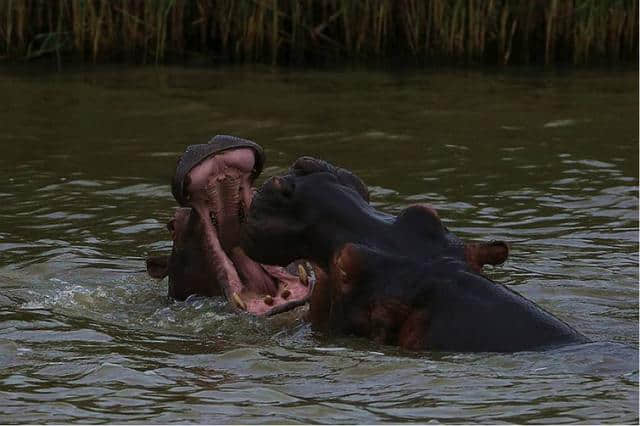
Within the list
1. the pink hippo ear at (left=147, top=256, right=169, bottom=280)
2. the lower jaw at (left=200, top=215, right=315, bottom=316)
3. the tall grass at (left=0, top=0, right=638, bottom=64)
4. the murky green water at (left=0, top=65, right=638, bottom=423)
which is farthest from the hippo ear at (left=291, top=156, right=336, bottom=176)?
the tall grass at (left=0, top=0, right=638, bottom=64)

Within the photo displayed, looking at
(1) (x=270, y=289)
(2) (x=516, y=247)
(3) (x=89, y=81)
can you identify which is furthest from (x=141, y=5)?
(1) (x=270, y=289)

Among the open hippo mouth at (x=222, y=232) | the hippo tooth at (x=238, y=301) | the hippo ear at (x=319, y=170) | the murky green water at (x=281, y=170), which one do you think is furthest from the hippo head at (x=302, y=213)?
the open hippo mouth at (x=222, y=232)

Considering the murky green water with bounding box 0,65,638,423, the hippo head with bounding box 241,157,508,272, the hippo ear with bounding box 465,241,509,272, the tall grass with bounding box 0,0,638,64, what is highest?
the tall grass with bounding box 0,0,638,64

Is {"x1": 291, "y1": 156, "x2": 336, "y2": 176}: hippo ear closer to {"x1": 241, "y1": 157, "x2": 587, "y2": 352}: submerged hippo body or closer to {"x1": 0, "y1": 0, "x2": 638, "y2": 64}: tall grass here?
{"x1": 241, "y1": 157, "x2": 587, "y2": 352}: submerged hippo body

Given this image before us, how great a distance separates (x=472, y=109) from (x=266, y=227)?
7662 millimetres

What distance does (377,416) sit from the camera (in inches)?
166

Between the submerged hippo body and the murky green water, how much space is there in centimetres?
8

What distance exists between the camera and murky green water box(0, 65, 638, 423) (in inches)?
176

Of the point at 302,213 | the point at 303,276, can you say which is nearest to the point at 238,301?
the point at 303,276

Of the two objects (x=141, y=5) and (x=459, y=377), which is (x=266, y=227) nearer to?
(x=459, y=377)

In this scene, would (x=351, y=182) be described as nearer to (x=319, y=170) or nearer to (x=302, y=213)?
(x=319, y=170)

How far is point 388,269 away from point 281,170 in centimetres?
513

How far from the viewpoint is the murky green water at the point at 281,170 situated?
14.7 ft

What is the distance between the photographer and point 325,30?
15148mm
